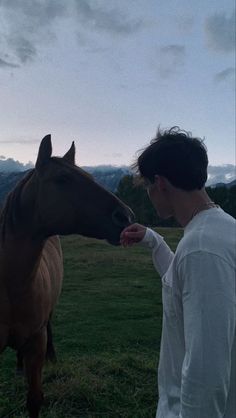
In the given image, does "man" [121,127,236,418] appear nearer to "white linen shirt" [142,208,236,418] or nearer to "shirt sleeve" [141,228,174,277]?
"white linen shirt" [142,208,236,418]

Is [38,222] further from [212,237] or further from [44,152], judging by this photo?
[212,237]

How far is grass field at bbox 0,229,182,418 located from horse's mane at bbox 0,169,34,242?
1.86 meters

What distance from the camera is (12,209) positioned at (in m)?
3.53

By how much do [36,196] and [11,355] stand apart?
3426 millimetres

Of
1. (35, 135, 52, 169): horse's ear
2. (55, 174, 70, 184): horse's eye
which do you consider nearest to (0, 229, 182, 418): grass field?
(55, 174, 70, 184): horse's eye

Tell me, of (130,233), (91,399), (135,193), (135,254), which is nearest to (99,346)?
(91,399)

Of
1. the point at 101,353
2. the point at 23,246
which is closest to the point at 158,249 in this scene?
the point at 23,246

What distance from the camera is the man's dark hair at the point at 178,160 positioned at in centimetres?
157

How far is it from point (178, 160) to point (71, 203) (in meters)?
1.85

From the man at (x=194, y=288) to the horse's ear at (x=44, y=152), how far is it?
1.79 meters

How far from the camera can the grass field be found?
14.3ft

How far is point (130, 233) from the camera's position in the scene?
2395 millimetres

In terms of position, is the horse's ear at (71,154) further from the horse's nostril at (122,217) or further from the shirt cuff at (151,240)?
the shirt cuff at (151,240)

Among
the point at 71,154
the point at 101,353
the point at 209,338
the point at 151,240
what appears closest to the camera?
the point at 209,338
